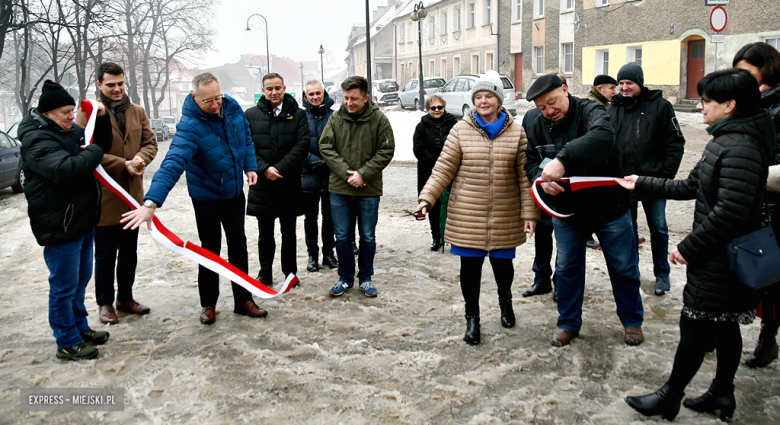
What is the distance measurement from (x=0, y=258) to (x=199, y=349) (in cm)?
428

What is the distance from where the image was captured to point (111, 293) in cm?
486

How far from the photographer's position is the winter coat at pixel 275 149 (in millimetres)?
5445

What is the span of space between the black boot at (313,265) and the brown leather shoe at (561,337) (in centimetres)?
280

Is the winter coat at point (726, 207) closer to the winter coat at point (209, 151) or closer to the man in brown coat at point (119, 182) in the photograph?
the winter coat at point (209, 151)

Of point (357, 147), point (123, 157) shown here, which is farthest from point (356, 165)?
point (123, 157)

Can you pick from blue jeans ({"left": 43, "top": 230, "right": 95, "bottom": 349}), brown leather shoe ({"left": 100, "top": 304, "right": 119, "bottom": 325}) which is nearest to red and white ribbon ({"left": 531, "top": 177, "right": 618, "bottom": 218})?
blue jeans ({"left": 43, "top": 230, "right": 95, "bottom": 349})

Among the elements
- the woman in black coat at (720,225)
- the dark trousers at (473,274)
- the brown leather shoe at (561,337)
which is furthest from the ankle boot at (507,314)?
the woman in black coat at (720,225)

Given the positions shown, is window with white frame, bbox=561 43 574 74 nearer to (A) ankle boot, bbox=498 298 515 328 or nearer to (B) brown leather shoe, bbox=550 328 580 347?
(A) ankle boot, bbox=498 298 515 328

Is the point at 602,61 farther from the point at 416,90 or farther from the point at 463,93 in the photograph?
the point at 416,90

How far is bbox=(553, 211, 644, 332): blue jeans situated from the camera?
402cm

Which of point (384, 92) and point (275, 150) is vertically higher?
point (384, 92)

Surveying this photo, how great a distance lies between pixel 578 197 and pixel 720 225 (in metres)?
1.18

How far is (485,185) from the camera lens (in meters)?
4.18

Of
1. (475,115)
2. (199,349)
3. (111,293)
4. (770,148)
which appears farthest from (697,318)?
(111,293)
